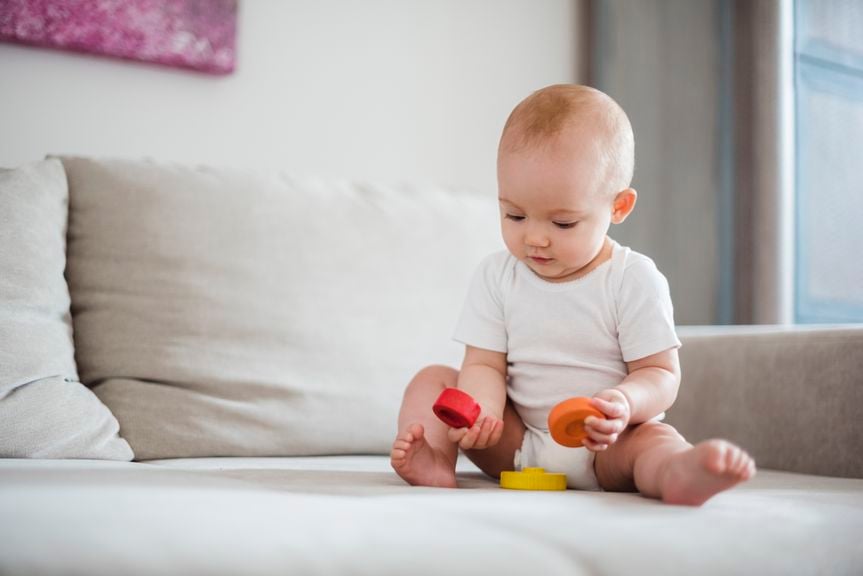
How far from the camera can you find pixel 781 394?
1441mm

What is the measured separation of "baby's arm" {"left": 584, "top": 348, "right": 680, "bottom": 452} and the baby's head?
16 centimetres

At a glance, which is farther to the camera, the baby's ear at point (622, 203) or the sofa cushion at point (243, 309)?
the sofa cushion at point (243, 309)

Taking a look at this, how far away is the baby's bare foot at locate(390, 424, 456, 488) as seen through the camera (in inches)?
39.2

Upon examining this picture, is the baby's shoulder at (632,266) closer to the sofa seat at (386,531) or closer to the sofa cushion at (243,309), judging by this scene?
the sofa seat at (386,531)

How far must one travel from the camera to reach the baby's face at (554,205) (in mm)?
1053

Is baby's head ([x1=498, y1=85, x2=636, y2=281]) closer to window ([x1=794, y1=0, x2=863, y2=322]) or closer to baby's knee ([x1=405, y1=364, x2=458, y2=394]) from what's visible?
baby's knee ([x1=405, y1=364, x2=458, y2=394])

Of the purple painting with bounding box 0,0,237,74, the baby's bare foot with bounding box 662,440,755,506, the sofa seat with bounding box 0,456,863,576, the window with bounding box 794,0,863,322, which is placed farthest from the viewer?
the window with bounding box 794,0,863,322

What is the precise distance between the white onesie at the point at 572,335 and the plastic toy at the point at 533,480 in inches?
1.9

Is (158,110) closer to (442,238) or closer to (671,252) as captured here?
(442,238)

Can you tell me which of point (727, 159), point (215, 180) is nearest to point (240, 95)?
point (215, 180)

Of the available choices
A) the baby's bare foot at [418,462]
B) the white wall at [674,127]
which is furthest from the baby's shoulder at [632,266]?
the white wall at [674,127]

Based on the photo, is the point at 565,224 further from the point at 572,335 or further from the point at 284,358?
the point at 284,358

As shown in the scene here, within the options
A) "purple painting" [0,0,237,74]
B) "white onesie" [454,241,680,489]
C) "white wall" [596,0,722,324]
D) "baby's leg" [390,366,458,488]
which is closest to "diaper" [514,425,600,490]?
"white onesie" [454,241,680,489]

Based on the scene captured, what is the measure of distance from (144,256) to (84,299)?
4.5 inches
